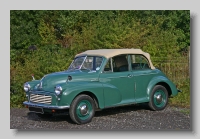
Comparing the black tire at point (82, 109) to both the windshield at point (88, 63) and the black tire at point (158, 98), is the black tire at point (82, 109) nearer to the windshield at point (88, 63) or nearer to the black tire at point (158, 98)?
the windshield at point (88, 63)

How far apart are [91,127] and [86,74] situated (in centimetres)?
138

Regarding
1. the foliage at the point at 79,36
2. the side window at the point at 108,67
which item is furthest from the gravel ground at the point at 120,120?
the foliage at the point at 79,36

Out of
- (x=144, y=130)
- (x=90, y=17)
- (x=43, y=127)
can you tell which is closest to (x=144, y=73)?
(x=144, y=130)

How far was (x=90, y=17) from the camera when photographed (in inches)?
755

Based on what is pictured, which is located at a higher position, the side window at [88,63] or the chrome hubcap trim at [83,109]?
the side window at [88,63]

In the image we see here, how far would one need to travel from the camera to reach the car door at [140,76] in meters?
10.2

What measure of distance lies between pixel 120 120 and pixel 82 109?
116 centimetres

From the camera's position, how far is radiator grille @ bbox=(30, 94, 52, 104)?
29.1 ft

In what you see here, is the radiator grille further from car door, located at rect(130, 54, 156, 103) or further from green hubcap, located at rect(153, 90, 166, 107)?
green hubcap, located at rect(153, 90, 166, 107)

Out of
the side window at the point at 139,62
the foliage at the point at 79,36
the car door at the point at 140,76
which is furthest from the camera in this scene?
the foliage at the point at 79,36

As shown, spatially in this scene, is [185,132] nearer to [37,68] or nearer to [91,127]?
[91,127]

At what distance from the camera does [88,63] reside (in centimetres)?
997

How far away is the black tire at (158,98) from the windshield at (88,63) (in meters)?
1.86

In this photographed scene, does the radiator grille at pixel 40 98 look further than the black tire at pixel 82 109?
Yes
